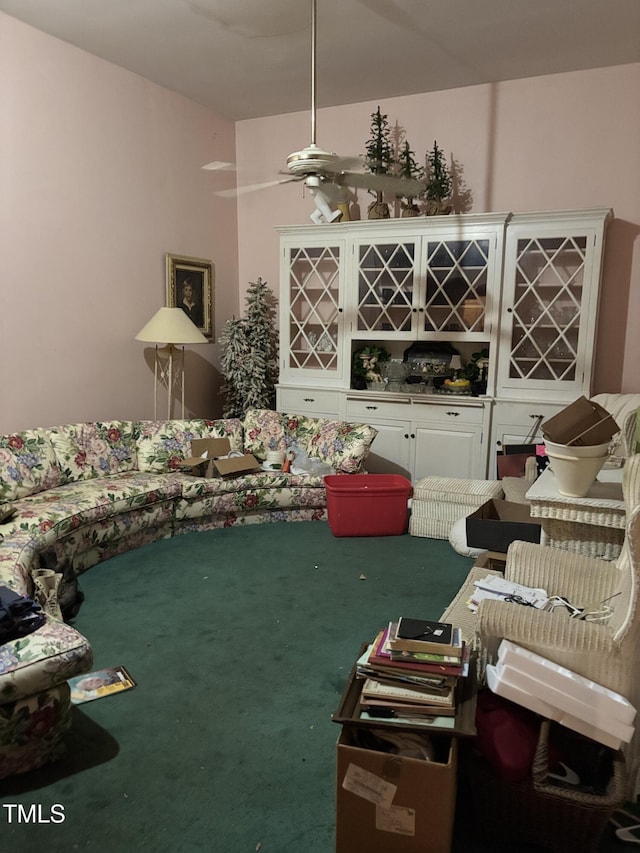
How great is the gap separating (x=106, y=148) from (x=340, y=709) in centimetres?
392

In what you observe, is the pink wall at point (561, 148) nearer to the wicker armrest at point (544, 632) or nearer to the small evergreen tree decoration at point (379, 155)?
the small evergreen tree decoration at point (379, 155)

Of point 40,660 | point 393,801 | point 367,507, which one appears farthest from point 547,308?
point 40,660

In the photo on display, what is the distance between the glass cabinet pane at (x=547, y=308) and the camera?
13.6 feet

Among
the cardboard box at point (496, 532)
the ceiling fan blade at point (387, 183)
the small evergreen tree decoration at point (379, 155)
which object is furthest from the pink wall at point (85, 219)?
the cardboard box at point (496, 532)

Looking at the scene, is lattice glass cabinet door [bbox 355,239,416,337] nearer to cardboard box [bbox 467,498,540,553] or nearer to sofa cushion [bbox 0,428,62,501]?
cardboard box [bbox 467,498,540,553]

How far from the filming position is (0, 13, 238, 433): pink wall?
3.71m

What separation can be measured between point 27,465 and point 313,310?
2.37 m

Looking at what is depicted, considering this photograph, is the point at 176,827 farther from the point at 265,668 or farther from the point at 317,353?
the point at 317,353

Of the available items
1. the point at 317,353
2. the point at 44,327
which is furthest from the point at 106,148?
the point at 317,353

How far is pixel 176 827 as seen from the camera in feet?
5.73

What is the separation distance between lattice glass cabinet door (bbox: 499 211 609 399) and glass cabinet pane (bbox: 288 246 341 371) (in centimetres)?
130

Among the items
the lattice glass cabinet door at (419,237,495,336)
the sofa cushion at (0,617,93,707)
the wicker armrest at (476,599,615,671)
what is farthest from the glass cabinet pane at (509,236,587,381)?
the sofa cushion at (0,617,93,707)

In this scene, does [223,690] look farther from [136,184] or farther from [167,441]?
[136,184]

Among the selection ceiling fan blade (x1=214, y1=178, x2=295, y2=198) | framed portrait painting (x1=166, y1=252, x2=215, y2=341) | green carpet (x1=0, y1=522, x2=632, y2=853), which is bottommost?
green carpet (x1=0, y1=522, x2=632, y2=853)
